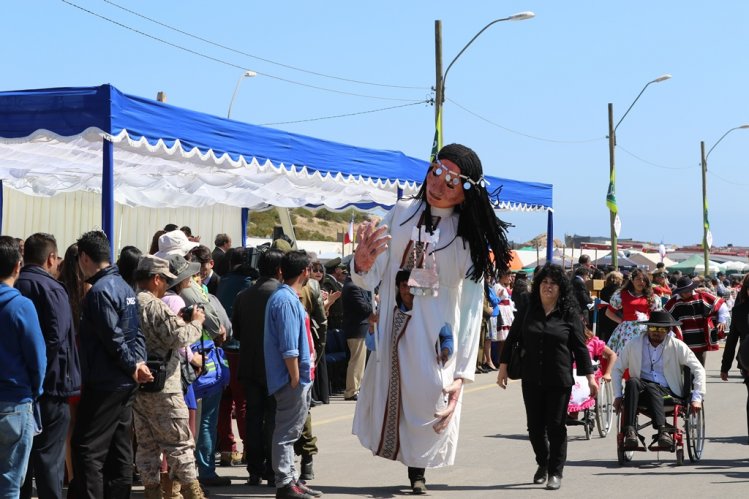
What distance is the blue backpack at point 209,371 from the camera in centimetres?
825

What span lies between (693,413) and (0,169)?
1074 cm

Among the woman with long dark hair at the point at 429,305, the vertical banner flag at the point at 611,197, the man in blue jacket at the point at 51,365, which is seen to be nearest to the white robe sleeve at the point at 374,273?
the woman with long dark hair at the point at 429,305

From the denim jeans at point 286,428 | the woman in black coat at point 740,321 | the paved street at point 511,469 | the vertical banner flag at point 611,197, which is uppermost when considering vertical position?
the vertical banner flag at point 611,197

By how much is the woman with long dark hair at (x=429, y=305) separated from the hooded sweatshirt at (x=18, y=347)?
110 inches

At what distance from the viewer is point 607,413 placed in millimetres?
12664

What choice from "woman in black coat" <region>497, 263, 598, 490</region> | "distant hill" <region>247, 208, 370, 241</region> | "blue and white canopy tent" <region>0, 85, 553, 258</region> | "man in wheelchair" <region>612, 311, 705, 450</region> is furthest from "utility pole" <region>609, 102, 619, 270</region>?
"distant hill" <region>247, 208, 370, 241</region>

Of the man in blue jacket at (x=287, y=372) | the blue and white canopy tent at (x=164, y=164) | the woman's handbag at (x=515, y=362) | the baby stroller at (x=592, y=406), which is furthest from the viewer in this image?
the baby stroller at (x=592, y=406)

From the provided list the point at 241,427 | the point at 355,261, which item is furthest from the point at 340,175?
the point at 355,261

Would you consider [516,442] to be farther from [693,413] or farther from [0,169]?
[0,169]

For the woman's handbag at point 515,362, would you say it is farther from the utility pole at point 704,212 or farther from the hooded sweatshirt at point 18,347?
the utility pole at point 704,212

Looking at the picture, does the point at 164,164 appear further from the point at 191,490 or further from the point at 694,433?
the point at 191,490

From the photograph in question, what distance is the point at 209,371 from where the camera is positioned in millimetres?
8438

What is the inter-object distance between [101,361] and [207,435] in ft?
6.90

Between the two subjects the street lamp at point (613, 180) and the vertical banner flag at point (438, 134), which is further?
the street lamp at point (613, 180)
